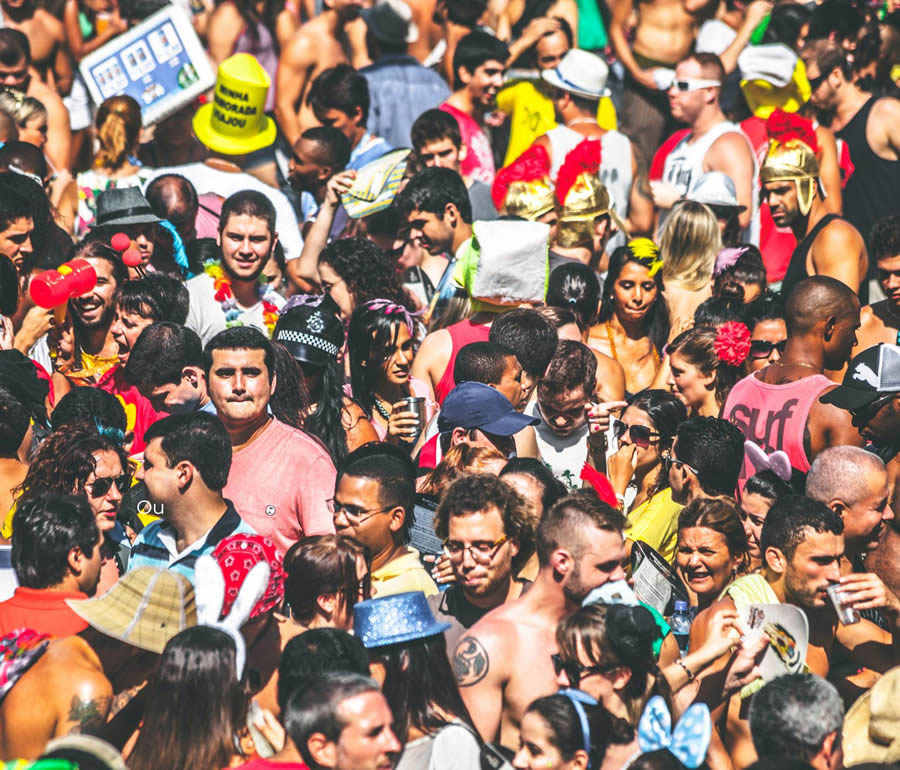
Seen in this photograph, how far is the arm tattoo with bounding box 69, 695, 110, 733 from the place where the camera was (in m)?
4.02

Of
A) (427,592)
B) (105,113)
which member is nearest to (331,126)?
(105,113)

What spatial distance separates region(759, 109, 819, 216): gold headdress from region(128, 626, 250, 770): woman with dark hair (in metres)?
5.41

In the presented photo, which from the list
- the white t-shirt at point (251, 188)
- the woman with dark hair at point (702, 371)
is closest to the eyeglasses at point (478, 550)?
the woman with dark hair at point (702, 371)

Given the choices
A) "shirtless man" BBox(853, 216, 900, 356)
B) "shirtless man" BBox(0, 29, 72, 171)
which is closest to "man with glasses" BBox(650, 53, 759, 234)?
"shirtless man" BBox(853, 216, 900, 356)

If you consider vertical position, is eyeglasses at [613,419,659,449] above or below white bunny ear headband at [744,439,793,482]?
below

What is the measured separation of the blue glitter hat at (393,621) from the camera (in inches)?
165

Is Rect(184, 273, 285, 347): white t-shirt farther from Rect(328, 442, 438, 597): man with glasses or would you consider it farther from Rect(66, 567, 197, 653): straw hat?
Rect(66, 567, 197, 653): straw hat

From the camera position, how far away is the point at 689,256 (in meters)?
7.82

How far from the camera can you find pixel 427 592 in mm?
5105

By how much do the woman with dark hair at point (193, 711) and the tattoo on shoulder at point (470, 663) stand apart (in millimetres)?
860

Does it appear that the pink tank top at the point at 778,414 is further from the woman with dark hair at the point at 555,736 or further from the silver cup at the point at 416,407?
the woman with dark hair at the point at 555,736

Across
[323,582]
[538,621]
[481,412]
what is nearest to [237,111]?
[481,412]

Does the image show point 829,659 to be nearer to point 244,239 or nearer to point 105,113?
point 244,239

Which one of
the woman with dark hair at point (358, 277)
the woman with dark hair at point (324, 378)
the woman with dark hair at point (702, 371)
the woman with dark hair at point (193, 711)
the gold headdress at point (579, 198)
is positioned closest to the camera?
the woman with dark hair at point (193, 711)
